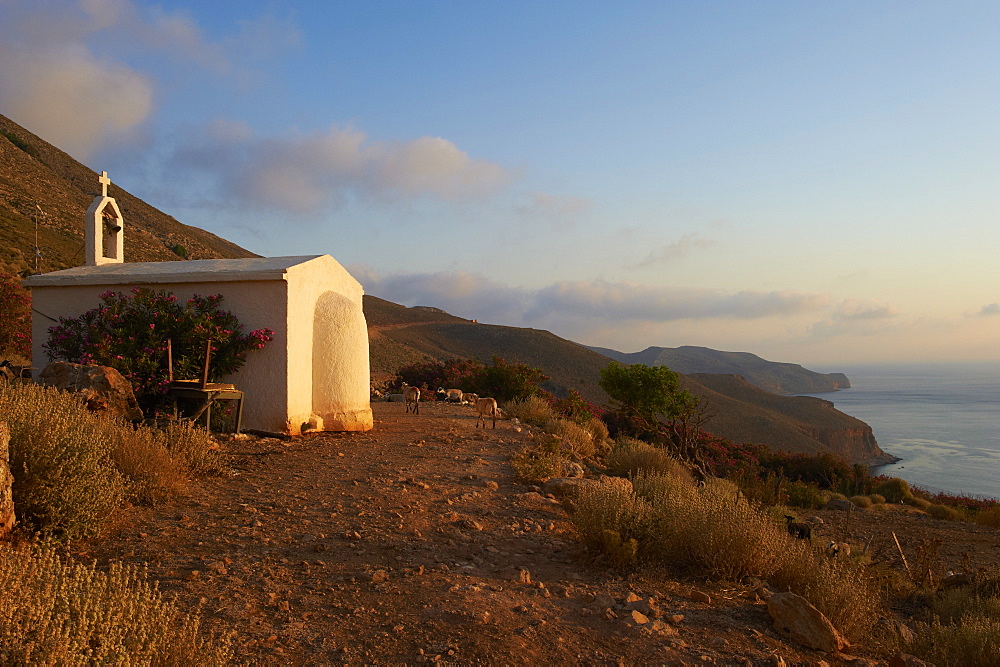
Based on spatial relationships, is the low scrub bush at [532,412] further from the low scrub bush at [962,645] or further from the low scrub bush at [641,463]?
the low scrub bush at [962,645]

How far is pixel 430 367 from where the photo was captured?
80.2ft

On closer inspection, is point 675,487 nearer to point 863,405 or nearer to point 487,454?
point 487,454

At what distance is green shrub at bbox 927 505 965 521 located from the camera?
13.2 meters

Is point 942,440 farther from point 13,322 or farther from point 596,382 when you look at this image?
point 13,322

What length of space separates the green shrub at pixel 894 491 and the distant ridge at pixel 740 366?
197 ft

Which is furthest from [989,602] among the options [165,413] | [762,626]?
[165,413]

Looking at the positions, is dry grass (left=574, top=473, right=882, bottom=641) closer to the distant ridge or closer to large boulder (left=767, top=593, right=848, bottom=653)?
large boulder (left=767, top=593, right=848, bottom=653)

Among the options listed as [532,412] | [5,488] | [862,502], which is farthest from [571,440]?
[5,488]

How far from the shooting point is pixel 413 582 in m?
4.27

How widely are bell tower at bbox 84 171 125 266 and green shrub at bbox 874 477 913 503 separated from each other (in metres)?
19.2

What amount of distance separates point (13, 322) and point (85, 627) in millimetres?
16655

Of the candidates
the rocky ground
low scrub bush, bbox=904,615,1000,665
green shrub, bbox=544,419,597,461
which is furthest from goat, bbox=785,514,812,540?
green shrub, bbox=544,419,597,461

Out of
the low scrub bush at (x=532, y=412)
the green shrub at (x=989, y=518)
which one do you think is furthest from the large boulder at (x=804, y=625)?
the green shrub at (x=989, y=518)

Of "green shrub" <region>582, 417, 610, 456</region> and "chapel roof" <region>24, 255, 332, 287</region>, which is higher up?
"chapel roof" <region>24, 255, 332, 287</region>
